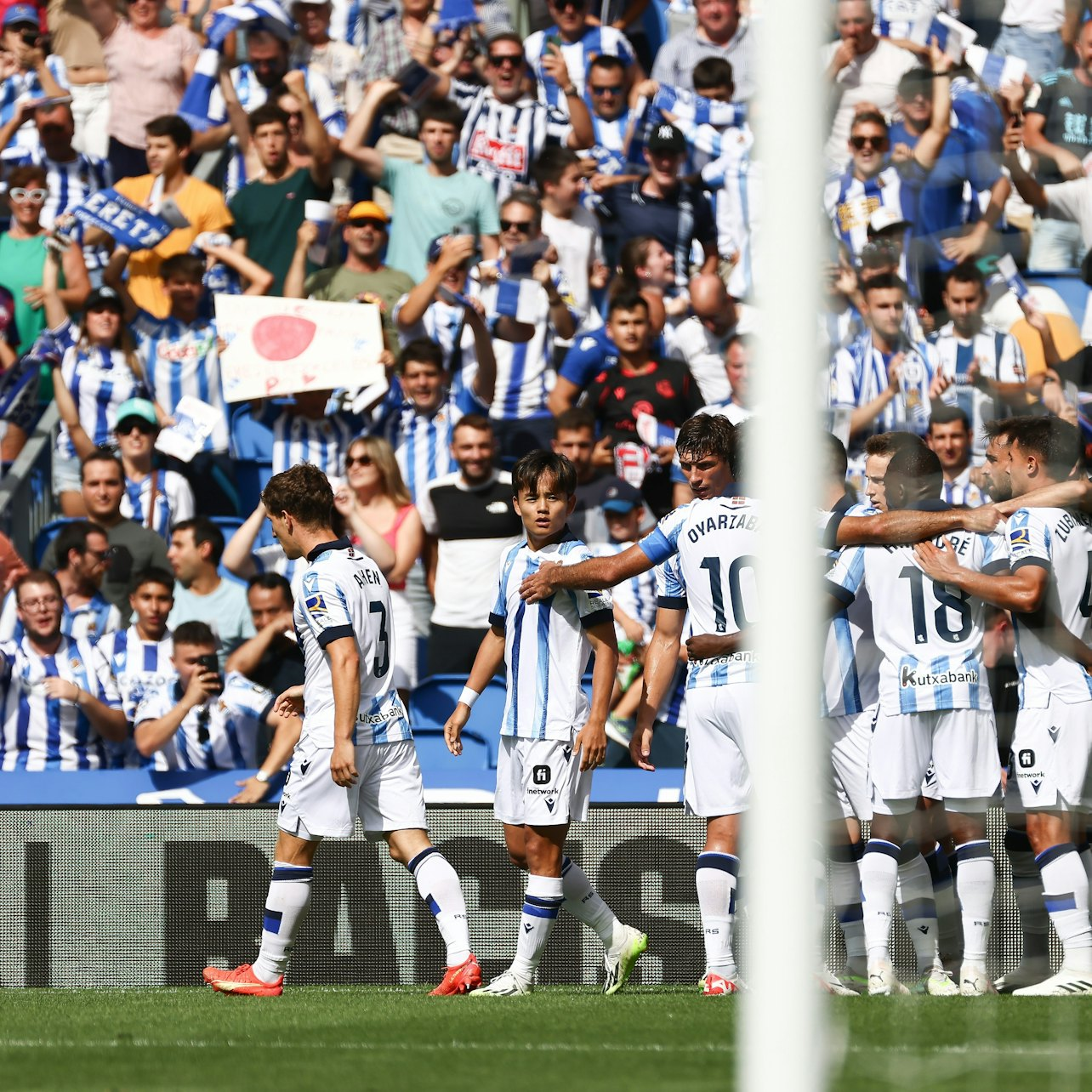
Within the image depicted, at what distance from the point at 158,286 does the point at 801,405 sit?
809 cm

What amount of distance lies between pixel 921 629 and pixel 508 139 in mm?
5576

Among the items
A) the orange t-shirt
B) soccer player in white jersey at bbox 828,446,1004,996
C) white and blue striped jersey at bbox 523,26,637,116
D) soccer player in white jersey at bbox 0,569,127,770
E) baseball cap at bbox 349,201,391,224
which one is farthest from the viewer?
white and blue striped jersey at bbox 523,26,637,116

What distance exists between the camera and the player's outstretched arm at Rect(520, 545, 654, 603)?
5.95 metres

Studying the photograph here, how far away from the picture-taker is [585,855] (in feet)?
23.7

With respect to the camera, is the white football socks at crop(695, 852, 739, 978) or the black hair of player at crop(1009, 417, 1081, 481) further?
the black hair of player at crop(1009, 417, 1081, 481)

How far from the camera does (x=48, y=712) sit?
338 inches

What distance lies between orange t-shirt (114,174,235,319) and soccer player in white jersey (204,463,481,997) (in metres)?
4.59

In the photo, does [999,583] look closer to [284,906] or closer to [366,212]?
[284,906]

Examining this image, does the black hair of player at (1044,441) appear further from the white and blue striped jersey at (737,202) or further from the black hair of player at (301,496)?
the white and blue striped jersey at (737,202)

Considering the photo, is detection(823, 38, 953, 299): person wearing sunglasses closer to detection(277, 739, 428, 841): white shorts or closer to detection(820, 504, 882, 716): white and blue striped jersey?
detection(820, 504, 882, 716): white and blue striped jersey

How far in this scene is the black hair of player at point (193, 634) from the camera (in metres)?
8.47

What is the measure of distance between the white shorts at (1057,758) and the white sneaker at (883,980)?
0.71 metres

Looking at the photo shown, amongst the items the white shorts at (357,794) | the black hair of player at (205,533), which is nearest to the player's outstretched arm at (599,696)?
the white shorts at (357,794)

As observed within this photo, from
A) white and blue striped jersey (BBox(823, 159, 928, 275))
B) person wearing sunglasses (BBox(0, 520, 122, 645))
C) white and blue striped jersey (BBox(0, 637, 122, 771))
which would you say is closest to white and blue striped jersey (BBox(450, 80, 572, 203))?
person wearing sunglasses (BBox(0, 520, 122, 645))
